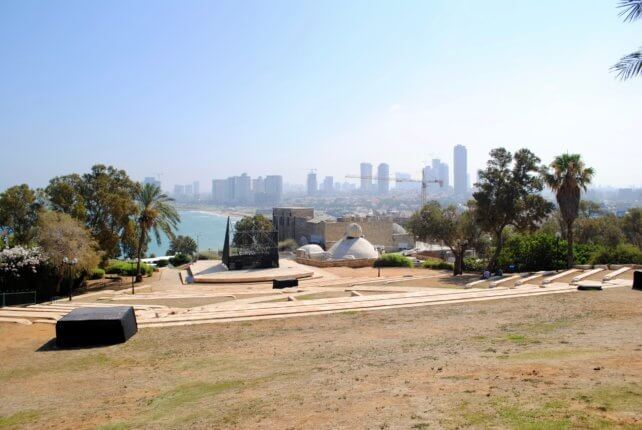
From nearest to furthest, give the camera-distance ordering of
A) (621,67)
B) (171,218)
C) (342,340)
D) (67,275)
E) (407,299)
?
(621,67) < (342,340) < (407,299) < (67,275) < (171,218)

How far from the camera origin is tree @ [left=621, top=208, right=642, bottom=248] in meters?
47.5

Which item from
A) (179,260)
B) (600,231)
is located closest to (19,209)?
(179,260)

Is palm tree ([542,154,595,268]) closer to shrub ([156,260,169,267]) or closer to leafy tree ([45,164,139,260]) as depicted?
leafy tree ([45,164,139,260])

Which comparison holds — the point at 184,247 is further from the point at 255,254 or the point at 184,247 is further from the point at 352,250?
the point at 255,254

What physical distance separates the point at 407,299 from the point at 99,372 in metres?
11.0

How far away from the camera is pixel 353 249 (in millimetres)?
50656

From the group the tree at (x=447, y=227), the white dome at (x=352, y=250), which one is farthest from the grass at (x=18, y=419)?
the white dome at (x=352, y=250)

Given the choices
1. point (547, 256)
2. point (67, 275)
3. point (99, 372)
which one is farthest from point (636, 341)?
point (67, 275)

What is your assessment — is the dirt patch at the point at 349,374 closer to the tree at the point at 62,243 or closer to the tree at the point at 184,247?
the tree at the point at 62,243

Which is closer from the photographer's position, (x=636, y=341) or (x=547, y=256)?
(x=636, y=341)

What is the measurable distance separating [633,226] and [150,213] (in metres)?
43.8

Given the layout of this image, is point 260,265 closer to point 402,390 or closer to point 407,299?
point 407,299

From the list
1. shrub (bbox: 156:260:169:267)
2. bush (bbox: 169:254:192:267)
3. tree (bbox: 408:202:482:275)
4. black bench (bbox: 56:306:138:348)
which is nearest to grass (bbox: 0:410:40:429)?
black bench (bbox: 56:306:138:348)

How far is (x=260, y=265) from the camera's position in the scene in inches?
1539
